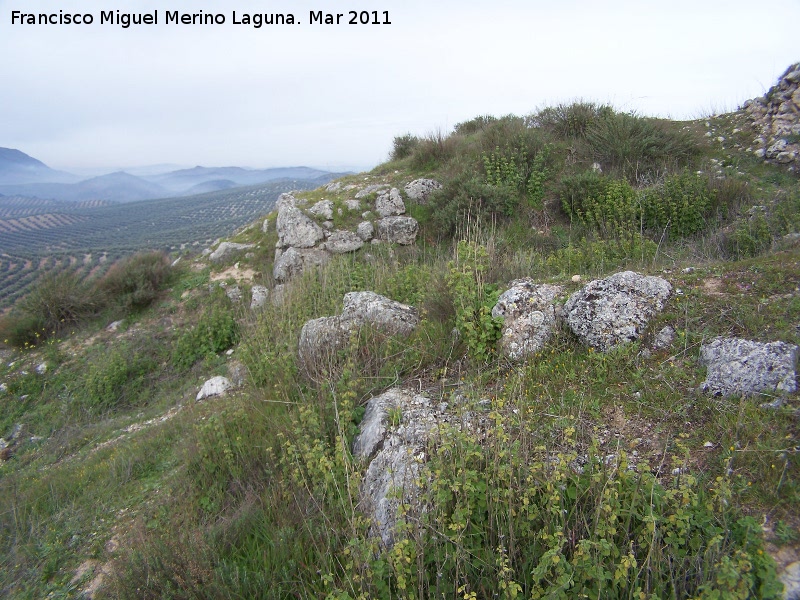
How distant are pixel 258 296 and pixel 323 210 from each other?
2532mm

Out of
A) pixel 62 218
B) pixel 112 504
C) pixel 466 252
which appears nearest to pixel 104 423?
pixel 112 504

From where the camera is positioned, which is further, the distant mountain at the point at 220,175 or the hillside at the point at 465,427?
the distant mountain at the point at 220,175

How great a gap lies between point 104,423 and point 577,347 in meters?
6.15

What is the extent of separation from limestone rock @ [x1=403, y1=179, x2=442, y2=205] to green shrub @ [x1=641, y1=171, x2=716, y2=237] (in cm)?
408

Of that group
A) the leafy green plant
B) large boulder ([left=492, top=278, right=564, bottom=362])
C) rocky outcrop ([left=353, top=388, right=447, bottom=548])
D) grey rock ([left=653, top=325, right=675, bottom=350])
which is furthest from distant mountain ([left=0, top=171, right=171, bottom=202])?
grey rock ([left=653, top=325, right=675, bottom=350])

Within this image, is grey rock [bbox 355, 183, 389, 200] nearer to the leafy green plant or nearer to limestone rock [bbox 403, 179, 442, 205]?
limestone rock [bbox 403, 179, 442, 205]

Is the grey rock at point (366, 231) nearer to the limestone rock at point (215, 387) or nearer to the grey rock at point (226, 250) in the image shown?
the grey rock at point (226, 250)

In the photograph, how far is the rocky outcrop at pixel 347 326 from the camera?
12.7ft

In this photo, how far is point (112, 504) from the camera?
139 inches

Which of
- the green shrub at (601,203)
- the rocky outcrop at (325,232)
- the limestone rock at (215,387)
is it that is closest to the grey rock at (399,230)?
the rocky outcrop at (325,232)

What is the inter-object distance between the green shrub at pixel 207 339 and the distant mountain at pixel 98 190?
127m

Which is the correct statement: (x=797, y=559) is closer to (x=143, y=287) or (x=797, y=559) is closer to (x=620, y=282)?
(x=620, y=282)

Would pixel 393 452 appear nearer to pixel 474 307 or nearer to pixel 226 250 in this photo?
pixel 474 307

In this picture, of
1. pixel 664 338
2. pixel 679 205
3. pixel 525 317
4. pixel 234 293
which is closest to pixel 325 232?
pixel 234 293
